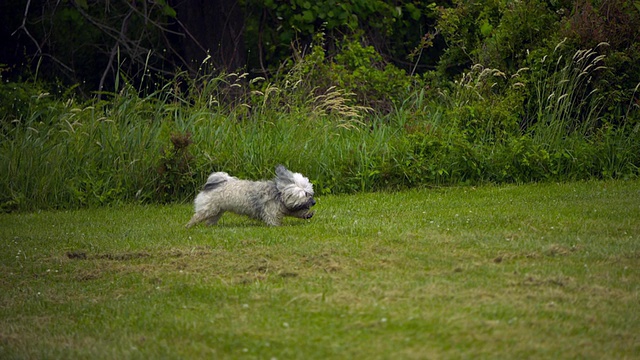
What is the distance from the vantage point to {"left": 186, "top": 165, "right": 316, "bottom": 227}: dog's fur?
988 cm

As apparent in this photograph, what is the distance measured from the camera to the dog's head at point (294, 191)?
973 centimetres

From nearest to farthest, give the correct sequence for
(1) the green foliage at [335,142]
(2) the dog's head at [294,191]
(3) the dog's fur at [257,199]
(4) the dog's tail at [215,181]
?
(2) the dog's head at [294,191] < (3) the dog's fur at [257,199] < (4) the dog's tail at [215,181] < (1) the green foliage at [335,142]

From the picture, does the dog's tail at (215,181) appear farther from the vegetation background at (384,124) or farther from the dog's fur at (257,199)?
the vegetation background at (384,124)

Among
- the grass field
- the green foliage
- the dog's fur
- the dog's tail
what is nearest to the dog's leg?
the dog's fur

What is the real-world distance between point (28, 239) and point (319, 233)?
3.39 meters

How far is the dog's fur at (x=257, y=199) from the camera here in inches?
389

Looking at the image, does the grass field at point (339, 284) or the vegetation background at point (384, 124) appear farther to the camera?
the vegetation background at point (384, 124)

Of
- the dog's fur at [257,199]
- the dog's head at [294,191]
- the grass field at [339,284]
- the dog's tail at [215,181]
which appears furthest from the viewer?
the dog's tail at [215,181]

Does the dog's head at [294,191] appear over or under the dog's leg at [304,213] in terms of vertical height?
over

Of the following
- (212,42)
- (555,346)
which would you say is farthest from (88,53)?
(555,346)

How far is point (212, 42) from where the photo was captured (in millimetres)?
20078

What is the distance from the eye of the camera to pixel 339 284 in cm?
716


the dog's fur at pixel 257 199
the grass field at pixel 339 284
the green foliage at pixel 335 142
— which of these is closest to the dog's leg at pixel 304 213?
the dog's fur at pixel 257 199

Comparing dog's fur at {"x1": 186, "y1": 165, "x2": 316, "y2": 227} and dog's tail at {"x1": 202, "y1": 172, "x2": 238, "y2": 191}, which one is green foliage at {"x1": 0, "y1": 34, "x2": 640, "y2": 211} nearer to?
dog's tail at {"x1": 202, "y1": 172, "x2": 238, "y2": 191}
